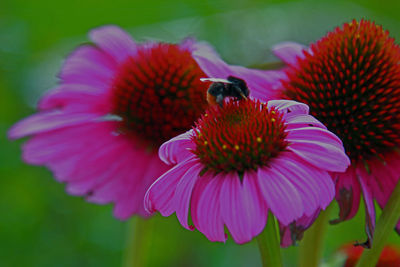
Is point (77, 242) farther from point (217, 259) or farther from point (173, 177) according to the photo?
point (173, 177)

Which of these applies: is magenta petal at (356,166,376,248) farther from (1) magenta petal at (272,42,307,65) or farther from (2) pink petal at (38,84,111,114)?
(2) pink petal at (38,84,111,114)

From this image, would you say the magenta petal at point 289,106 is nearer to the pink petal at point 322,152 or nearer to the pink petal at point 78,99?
the pink petal at point 322,152

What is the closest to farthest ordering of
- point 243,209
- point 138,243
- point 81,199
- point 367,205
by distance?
point 243,209 → point 367,205 → point 138,243 → point 81,199

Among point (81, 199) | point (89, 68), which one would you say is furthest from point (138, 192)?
point (81, 199)

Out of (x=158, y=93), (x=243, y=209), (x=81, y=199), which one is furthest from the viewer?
(x=81, y=199)

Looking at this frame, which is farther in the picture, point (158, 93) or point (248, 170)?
point (158, 93)

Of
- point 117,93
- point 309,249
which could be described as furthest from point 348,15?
point 309,249

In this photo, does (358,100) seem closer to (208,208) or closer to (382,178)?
(382,178)
